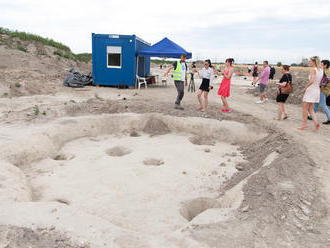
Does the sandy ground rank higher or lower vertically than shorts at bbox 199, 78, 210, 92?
lower

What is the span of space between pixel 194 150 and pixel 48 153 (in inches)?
139

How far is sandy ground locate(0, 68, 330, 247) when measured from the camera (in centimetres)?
288

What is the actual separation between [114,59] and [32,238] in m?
13.4

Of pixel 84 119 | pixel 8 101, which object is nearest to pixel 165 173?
pixel 84 119

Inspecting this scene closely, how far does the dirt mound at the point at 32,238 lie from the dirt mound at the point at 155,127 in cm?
520

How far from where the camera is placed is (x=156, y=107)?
Result: 9.03 meters

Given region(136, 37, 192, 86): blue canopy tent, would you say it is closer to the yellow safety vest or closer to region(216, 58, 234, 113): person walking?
the yellow safety vest

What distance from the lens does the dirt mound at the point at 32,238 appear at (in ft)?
8.75

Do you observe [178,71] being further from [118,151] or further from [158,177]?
[158,177]

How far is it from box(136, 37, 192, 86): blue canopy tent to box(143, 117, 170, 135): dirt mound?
20.7 feet

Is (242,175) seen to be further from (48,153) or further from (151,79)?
(151,79)

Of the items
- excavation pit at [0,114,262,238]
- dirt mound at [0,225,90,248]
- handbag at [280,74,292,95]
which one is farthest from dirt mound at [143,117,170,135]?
dirt mound at [0,225,90,248]

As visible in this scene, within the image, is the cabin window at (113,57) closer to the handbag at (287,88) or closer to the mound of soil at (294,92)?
the mound of soil at (294,92)

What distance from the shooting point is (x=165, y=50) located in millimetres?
13602
